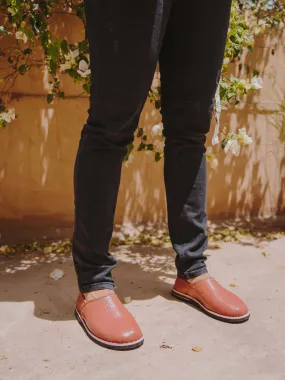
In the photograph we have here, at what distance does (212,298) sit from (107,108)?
79cm

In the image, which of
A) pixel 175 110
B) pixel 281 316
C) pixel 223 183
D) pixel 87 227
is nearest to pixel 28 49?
pixel 175 110

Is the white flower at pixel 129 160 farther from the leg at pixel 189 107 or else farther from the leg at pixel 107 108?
the leg at pixel 107 108

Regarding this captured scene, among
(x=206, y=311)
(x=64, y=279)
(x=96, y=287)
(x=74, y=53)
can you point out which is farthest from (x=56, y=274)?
(x=74, y=53)

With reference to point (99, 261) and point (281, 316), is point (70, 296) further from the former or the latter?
point (281, 316)

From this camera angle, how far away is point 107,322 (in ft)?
5.44

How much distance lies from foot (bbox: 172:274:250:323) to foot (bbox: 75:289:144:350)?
12.8 inches

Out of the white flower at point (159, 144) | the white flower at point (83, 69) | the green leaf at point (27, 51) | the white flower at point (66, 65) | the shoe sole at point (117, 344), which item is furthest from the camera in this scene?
the white flower at point (159, 144)

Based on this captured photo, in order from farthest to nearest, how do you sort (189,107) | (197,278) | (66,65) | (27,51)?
(27,51) → (66,65) → (197,278) → (189,107)

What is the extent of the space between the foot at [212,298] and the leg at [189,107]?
42 millimetres

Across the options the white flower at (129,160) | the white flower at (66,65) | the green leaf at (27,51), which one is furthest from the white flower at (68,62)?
the white flower at (129,160)

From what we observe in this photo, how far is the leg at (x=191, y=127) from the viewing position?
5.76 ft

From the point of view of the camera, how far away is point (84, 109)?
2.91 meters

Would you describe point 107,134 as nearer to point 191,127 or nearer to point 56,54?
point 191,127

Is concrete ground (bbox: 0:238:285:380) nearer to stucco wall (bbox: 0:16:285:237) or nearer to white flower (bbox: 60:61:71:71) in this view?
stucco wall (bbox: 0:16:285:237)
